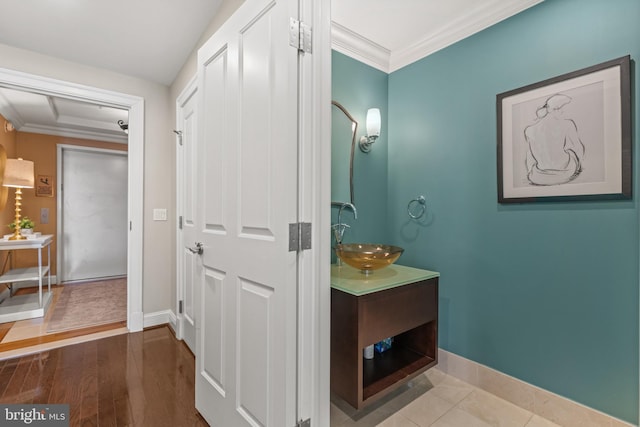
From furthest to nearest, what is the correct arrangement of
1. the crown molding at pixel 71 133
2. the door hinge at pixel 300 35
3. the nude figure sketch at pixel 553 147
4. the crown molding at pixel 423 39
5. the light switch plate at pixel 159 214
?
the crown molding at pixel 71 133, the light switch plate at pixel 159 214, the crown molding at pixel 423 39, the nude figure sketch at pixel 553 147, the door hinge at pixel 300 35

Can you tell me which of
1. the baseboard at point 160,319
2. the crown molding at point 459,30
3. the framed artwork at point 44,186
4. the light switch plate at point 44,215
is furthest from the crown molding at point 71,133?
the crown molding at point 459,30

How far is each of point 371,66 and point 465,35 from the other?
0.67 metres

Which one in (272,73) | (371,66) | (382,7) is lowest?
(272,73)

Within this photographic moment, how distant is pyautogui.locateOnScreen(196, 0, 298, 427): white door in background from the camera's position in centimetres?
104

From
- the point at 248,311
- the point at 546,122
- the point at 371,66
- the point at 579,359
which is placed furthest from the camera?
the point at 371,66

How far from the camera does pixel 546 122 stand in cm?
154

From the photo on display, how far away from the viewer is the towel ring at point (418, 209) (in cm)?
214

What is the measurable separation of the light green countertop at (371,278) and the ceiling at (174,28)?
159cm

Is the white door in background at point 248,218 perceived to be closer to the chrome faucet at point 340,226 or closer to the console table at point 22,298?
the chrome faucet at point 340,226

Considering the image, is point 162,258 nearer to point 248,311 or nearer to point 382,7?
point 248,311

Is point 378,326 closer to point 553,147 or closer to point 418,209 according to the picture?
point 418,209

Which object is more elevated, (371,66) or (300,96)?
(371,66)

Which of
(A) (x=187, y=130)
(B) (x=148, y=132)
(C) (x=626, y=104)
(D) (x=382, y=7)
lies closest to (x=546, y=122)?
(C) (x=626, y=104)

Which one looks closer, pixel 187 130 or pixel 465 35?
pixel 465 35
